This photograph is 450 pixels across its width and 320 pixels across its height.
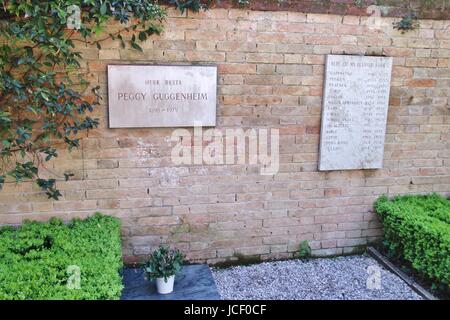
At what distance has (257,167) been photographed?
154 inches

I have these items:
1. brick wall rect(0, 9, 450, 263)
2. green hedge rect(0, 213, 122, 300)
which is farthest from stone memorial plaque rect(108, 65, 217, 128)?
green hedge rect(0, 213, 122, 300)

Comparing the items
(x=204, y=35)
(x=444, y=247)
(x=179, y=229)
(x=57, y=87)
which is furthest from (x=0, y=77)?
(x=444, y=247)

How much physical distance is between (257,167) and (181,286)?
1.32 meters

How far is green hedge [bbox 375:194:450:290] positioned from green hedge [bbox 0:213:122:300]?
8.52 ft

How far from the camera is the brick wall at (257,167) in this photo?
3.59 meters

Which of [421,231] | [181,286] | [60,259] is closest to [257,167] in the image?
[181,286]

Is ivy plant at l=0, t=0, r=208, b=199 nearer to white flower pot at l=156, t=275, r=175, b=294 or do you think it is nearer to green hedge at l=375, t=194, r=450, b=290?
white flower pot at l=156, t=275, r=175, b=294

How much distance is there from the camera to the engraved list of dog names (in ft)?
12.8

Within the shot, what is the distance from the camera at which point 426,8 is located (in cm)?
396

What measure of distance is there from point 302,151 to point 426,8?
1.87 metres

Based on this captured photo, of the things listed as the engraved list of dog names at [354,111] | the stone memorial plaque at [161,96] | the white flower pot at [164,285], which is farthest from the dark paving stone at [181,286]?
the engraved list of dog names at [354,111]

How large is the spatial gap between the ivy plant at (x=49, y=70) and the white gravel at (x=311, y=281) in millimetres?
1791

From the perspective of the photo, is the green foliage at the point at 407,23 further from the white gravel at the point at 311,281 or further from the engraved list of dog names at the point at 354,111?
the white gravel at the point at 311,281

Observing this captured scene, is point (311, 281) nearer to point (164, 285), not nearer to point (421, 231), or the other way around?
point (421, 231)
